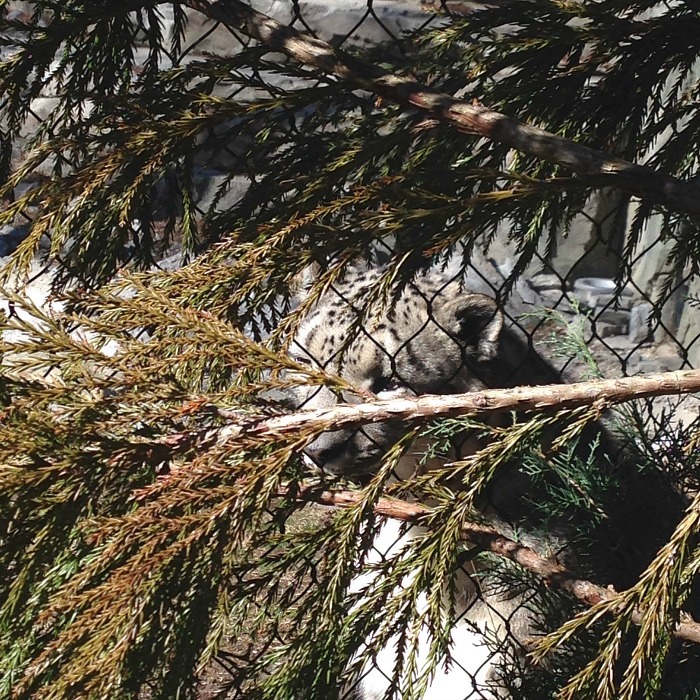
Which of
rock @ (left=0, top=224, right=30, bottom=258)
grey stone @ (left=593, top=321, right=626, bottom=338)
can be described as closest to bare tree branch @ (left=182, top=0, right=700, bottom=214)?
rock @ (left=0, top=224, right=30, bottom=258)

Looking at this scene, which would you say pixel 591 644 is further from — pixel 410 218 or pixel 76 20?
pixel 76 20

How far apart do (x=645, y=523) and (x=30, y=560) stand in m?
1.20

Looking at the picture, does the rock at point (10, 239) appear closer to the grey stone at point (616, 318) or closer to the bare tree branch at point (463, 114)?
the bare tree branch at point (463, 114)

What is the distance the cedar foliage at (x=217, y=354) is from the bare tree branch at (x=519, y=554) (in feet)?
0.36

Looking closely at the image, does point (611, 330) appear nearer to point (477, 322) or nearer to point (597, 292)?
point (597, 292)

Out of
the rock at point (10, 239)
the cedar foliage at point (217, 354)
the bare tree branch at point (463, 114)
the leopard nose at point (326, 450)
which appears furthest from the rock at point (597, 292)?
the bare tree branch at point (463, 114)

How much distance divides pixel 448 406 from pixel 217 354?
27 centimetres

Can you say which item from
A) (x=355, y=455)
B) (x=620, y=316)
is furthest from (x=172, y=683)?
(x=620, y=316)

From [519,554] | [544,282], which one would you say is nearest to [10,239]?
[519,554]

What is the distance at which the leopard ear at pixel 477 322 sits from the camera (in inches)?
93.0

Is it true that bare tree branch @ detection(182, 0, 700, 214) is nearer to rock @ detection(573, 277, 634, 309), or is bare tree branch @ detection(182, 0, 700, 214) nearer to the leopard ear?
the leopard ear

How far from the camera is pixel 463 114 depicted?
114 cm

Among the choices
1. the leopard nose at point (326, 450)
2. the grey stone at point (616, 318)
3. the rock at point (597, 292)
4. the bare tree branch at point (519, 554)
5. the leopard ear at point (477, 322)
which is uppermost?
the rock at point (597, 292)

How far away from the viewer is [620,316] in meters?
4.72
